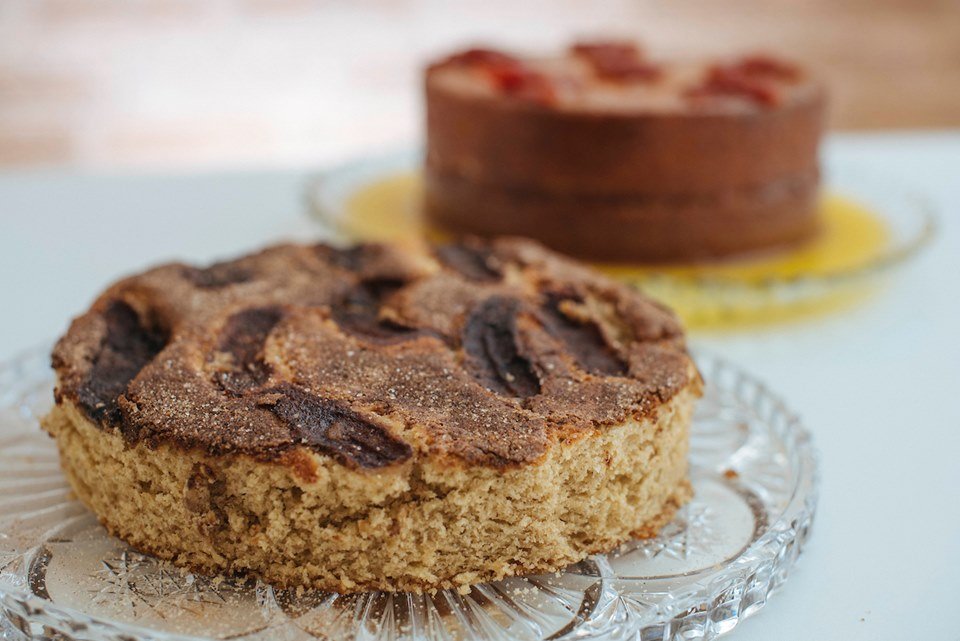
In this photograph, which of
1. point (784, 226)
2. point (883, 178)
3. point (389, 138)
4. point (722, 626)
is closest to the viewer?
point (722, 626)

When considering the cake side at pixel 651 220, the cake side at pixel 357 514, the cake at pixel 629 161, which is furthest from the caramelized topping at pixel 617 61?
the cake side at pixel 357 514

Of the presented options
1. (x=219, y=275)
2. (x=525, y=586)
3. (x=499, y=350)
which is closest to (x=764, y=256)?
(x=499, y=350)

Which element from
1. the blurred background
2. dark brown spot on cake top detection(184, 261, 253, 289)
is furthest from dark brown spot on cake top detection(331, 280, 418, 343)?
the blurred background

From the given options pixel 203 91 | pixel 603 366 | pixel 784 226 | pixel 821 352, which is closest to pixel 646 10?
pixel 203 91

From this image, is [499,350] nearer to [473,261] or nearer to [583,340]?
[583,340]

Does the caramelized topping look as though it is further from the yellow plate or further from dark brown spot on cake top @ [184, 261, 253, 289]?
dark brown spot on cake top @ [184, 261, 253, 289]

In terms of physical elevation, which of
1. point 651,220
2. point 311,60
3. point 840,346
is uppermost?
point 651,220

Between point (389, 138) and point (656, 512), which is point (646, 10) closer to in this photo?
point (389, 138)

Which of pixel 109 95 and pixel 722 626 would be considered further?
pixel 109 95
